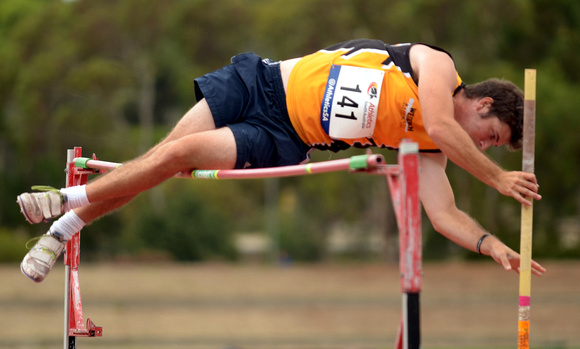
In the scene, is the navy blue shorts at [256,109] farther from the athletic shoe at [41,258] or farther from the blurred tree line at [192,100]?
the blurred tree line at [192,100]

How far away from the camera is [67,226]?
156 inches

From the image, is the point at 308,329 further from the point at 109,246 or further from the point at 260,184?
the point at 260,184

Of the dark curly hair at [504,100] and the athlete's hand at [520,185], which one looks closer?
the athlete's hand at [520,185]

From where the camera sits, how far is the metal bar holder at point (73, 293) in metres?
3.95

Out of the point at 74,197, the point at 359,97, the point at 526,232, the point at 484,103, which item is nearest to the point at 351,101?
the point at 359,97

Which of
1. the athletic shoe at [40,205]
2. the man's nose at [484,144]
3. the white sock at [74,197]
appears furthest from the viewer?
the man's nose at [484,144]

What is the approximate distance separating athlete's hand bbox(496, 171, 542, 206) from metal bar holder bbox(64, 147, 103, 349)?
2.05 meters

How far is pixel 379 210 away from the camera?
89.0 feet

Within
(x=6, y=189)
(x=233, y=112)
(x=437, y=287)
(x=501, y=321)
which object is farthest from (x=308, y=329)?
(x=6, y=189)

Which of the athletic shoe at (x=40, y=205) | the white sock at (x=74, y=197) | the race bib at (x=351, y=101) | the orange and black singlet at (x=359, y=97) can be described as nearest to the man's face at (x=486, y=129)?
the orange and black singlet at (x=359, y=97)

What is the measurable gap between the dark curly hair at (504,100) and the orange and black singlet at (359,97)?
0.11m

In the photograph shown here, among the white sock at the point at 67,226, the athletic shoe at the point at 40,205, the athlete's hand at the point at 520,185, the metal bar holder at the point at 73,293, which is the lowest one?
the metal bar holder at the point at 73,293

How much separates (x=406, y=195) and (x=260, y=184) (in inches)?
1193

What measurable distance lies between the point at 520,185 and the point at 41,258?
2.21 m
